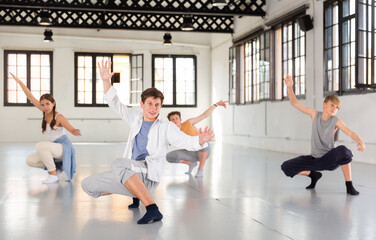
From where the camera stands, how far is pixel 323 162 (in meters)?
5.05

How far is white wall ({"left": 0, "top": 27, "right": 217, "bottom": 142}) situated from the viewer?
58.2ft

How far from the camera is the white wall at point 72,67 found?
1773 centimetres

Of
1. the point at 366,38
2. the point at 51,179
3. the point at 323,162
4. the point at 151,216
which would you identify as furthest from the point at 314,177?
the point at 366,38

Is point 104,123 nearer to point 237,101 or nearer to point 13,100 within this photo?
point 13,100

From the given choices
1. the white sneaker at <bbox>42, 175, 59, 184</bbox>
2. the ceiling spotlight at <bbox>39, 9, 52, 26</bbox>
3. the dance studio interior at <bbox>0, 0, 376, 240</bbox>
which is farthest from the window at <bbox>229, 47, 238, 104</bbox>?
the white sneaker at <bbox>42, 175, 59, 184</bbox>

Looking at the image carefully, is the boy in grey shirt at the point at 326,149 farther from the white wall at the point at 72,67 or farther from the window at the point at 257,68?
the white wall at the point at 72,67

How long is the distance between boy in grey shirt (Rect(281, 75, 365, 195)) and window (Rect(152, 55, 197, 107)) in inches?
538

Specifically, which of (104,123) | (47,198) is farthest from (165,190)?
(104,123)

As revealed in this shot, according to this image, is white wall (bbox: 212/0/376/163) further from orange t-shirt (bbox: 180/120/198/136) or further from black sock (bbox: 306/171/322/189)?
orange t-shirt (bbox: 180/120/198/136)

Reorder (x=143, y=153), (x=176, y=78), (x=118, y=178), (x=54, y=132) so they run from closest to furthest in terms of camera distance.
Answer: (x=118, y=178)
(x=143, y=153)
(x=54, y=132)
(x=176, y=78)

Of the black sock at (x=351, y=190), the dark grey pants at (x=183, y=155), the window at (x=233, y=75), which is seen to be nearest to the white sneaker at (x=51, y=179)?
the dark grey pants at (x=183, y=155)

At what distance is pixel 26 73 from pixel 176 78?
5.46 metres

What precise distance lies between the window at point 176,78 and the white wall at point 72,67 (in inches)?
8.2

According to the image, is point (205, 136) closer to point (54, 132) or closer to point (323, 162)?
point (323, 162)
